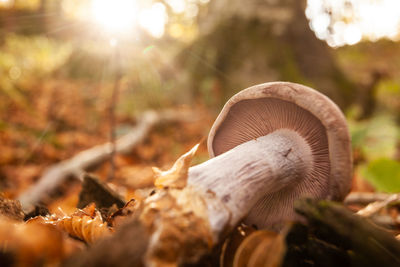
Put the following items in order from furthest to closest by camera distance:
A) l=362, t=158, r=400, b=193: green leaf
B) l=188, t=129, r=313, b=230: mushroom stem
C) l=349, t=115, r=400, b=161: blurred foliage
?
l=349, t=115, r=400, b=161: blurred foliage → l=362, t=158, r=400, b=193: green leaf → l=188, t=129, r=313, b=230: mushroom stem

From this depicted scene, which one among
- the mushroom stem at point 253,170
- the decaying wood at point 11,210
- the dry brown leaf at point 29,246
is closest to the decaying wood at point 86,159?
the decaying wood at point 11,210

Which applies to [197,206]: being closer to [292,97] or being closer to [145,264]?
[145,264]

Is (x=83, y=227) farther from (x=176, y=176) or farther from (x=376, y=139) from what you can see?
(x=376, y=139)

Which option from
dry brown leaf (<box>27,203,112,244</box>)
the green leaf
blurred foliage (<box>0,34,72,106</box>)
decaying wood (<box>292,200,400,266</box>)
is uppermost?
blurred foliage (<box>0,34,72,106</box>)

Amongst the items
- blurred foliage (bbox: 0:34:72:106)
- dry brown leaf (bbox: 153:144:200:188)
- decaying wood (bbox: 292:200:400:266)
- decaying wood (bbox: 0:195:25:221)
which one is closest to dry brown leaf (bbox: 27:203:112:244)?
decaying wood (bbox: 0:195:25:221)

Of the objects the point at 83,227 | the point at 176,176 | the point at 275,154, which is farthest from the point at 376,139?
the point at 83,227

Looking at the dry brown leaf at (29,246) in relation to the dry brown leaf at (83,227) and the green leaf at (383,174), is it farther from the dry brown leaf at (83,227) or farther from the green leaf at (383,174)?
the green leaf at (383,174)

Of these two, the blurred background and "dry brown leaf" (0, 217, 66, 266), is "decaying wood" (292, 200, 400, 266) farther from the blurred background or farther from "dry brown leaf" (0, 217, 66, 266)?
the blurred background

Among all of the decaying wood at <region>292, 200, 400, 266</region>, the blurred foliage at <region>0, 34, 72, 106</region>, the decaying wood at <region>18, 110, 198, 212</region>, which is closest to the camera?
the decaying wood at <region>292, 200, 400, 266</region>
